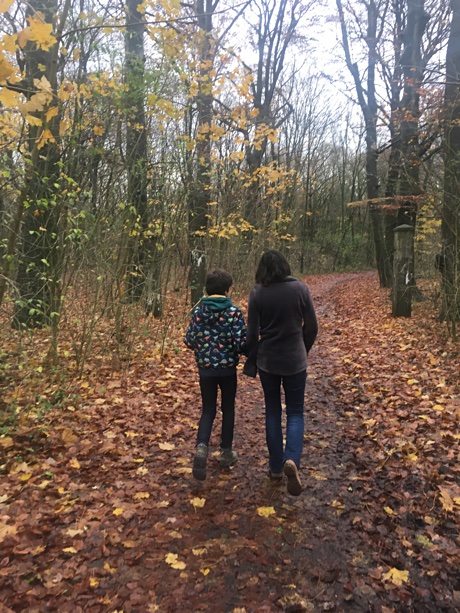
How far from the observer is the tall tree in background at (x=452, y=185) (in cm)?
717

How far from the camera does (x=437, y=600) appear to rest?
240 centimetres

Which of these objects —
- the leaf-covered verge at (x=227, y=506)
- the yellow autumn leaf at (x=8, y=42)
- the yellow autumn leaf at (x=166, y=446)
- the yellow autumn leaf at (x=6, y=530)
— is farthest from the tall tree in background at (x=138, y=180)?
the yellow autumn leaf at (x=6, y=530)

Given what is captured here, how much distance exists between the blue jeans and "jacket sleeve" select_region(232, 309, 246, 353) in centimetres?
27

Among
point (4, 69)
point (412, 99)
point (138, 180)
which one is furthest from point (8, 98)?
point (412, 99)

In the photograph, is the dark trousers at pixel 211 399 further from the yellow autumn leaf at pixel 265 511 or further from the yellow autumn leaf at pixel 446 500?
the yellow autumn leaf at pixel 446 500

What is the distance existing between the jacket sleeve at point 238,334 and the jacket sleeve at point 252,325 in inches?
2.5

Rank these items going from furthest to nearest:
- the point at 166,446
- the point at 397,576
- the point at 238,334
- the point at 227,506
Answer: the point at 166,446, the point at 238,334, the point at 227,506, the point at 397,576

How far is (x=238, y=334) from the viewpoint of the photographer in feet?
11.8

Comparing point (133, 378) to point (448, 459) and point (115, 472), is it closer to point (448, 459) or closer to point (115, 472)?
point (115, 472)

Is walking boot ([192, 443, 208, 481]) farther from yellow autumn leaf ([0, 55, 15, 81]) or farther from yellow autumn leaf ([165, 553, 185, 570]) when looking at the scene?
yellow autumn leaf ([0, 55, 15, 81])

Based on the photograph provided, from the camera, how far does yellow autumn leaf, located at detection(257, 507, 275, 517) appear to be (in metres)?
3.21

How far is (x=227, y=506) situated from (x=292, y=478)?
1.97 ft

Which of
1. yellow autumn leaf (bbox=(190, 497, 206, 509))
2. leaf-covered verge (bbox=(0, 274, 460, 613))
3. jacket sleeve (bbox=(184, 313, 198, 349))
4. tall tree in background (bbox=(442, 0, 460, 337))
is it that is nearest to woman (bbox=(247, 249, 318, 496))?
jacket sleeve (bbox=(184, 313, 198, 349))

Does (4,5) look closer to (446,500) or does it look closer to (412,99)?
(446,500)
